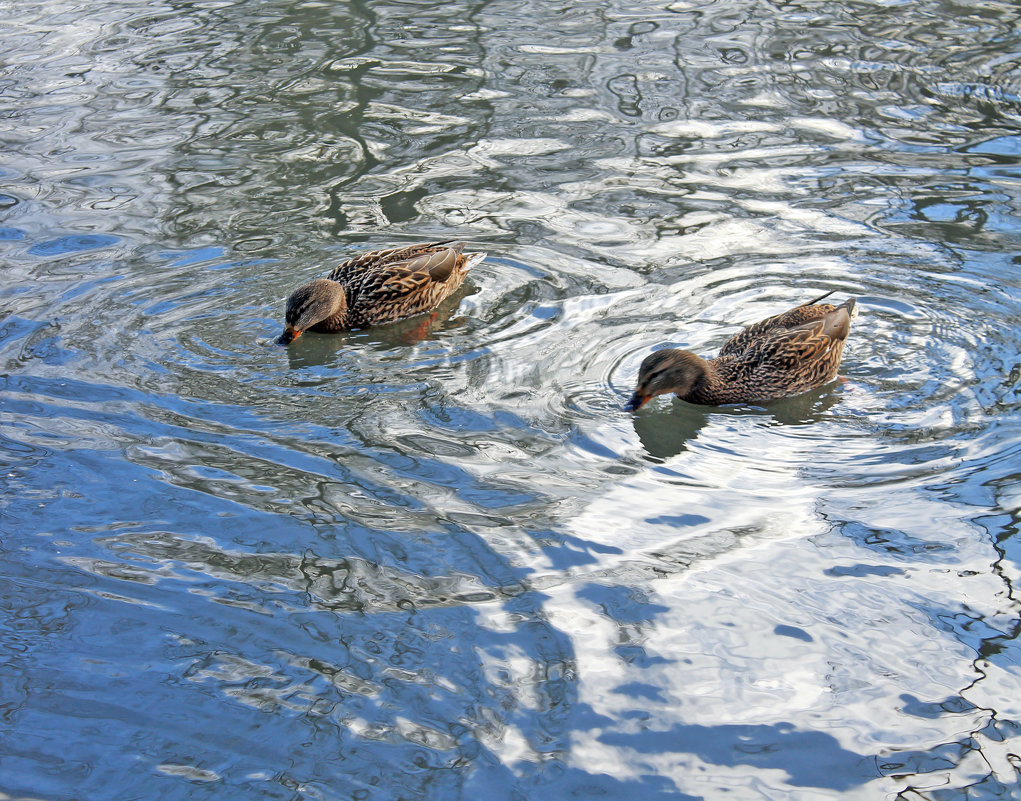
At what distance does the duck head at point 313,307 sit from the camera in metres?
7.62

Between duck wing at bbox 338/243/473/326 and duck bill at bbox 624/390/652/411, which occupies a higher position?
duck wing at bbox 338/243/473/326

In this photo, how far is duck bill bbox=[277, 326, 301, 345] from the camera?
7641 mm

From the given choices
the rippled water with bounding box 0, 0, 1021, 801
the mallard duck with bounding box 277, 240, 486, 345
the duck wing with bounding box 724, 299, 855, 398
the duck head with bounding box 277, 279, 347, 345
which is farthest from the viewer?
the mallard duck with bounding box 277, 240, 486, 345

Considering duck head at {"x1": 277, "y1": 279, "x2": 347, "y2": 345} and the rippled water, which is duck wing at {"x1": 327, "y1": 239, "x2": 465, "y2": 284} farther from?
the rippled water

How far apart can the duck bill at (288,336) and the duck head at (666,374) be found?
2.54m

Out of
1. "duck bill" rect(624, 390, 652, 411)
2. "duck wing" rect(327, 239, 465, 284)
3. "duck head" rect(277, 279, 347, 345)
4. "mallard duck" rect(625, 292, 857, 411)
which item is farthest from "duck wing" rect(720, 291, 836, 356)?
"duck head" rect(277, 279, 347, 345)

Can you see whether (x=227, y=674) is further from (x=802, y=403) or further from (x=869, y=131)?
(x=869, y=131)

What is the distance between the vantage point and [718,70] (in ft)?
40.6

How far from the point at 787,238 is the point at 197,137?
643 cm

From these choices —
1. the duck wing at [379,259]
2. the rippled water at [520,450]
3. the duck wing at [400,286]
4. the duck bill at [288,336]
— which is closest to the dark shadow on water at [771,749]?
the rippled water at [520,450]

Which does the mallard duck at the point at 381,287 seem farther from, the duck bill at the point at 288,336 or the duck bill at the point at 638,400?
the duck bill at the point at 638,400

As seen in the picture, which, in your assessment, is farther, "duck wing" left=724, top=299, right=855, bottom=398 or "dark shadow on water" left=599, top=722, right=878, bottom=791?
"duck wing" left=724, top=299, right=855, bottom=398

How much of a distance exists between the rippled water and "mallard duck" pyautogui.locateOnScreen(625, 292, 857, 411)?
0.15 meters

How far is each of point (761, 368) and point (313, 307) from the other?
322 cm
